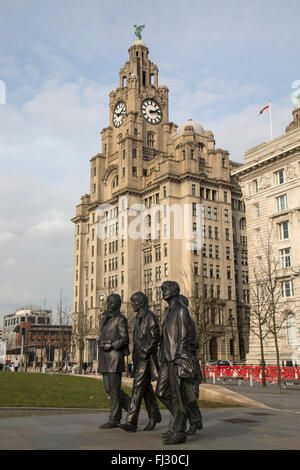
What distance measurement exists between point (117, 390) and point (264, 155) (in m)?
40.5

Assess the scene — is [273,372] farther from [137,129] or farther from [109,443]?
[137,129]

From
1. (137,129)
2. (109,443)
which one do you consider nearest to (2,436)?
(109,443)

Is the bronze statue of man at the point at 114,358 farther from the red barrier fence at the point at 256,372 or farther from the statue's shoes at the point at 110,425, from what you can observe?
the red barrier fence at the point at 256,372

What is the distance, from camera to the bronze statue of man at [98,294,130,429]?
10.1m

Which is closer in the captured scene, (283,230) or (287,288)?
(287,288)

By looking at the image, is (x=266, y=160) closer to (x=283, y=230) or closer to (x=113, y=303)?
(x=283, y=230)

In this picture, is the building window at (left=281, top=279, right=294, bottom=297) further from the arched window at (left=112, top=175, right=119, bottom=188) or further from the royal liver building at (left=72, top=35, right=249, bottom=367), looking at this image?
the arched window at (left=112, top=175, right=119, bottom=188)

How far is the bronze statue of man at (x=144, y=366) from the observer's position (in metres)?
9.44

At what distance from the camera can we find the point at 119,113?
301 ft

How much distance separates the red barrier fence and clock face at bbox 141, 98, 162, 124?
55789mm

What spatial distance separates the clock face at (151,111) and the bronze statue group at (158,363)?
81608mm

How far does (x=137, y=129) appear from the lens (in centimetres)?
8519

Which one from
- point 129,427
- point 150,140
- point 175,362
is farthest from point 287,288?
point 150,140

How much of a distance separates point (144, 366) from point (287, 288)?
36620mm
